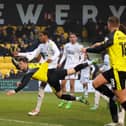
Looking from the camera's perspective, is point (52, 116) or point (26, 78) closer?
point (26, 78)

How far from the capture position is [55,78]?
1394 centimetres

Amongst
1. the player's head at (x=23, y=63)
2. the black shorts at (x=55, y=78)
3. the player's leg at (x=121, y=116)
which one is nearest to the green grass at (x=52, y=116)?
the player's leg at (x=121, y=116)

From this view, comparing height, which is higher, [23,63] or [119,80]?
[119,80]

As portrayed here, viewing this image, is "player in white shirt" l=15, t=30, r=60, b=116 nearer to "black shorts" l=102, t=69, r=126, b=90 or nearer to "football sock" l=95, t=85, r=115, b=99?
"football sock" l=95, t=85, r=115, b=99

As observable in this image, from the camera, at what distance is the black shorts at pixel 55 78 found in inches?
547

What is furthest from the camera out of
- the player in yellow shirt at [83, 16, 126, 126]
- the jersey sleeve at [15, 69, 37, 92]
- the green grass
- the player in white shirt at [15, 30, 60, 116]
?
the player in white shirt at [15, 30, 60, 116]

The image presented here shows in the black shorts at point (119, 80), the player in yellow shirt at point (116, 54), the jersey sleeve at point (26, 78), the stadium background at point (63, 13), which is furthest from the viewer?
the stadium background at point (63, 13)

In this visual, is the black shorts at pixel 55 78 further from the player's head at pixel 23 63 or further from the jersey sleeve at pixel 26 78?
the player's head at pixel 23 63

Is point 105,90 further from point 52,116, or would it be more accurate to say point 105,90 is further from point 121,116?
point 52,116

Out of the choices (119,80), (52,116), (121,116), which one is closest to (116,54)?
(119,80)

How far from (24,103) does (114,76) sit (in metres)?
7.24

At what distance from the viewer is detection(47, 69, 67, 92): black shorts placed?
45.6 ft

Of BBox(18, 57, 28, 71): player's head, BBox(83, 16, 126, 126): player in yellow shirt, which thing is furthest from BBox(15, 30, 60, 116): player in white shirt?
BBox(83, 16, 126, 126): player in yellow shirt

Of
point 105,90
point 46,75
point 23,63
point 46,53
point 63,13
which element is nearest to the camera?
point 105,90
